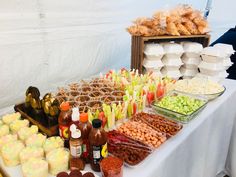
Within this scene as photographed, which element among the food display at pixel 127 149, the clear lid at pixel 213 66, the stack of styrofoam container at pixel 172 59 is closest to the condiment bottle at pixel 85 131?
the food display at pixel 127 149

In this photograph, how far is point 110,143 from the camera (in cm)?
87

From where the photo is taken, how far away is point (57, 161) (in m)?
0.77

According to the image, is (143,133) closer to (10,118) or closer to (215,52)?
(10,118)

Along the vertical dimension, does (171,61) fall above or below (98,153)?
above

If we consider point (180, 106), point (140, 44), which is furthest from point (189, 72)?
point (180, 106)

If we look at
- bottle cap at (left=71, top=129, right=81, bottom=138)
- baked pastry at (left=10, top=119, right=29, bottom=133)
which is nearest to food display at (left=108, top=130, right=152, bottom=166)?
bottle cap at (left=71, top=129, right=81, bottom=138)

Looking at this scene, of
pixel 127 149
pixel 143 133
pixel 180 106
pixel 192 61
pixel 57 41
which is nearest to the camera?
pixel 127 149

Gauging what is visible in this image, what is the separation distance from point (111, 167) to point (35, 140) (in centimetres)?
34

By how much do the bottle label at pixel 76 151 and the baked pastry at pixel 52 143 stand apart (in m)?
0.09

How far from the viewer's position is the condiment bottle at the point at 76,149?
0.76 meters

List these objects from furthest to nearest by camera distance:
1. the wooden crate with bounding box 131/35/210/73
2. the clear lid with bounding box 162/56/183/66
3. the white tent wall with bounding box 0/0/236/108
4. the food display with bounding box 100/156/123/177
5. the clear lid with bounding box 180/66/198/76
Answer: the clear lid with bounding box 180/66/198/76
the clear lid with bounding box 162/56/183/66
the wooden crate with bounding box 131/35/210/73
the white tent wall with bounding box 0/0/236/108
the food display with bounding box 100/156/123/177

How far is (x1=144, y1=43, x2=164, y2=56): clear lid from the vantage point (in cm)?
158

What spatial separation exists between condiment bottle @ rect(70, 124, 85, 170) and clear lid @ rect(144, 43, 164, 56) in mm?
976

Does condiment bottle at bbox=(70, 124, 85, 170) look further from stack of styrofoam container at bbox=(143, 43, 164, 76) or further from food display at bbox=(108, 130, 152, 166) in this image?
Result: stack of styrofoam container at bbox=(143, 43, 164, 76)
